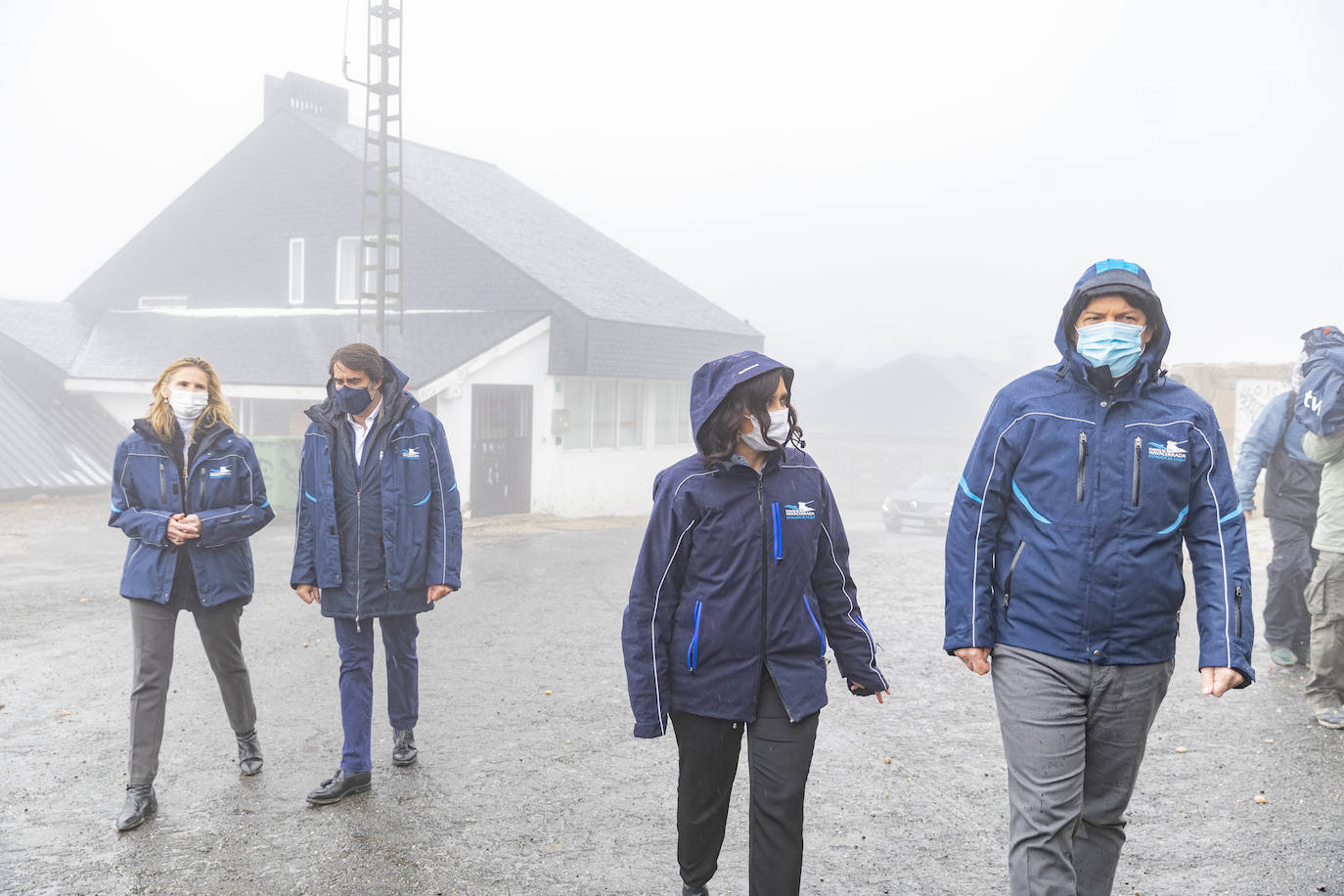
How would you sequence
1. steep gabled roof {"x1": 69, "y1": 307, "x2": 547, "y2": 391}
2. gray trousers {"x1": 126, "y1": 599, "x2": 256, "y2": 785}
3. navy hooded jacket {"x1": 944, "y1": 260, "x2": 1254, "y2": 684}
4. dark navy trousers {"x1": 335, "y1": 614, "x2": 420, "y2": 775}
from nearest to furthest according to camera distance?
navy hooded jacket {"x1": 944, "y1": 260, "x2": 1254, "y2": 684} → gray trousers {"x1": 126, "y1": 599, "x2": 256, "y2": 785} → dark navy trousers {"x1": 335, "y1": 614, "x2": 420, "y2": 775} → steep gabled roof {"x1": 69, "y1": 307, "x2": 547, "y2": 391}

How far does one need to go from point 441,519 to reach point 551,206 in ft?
86.2

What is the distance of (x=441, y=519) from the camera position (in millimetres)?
5051

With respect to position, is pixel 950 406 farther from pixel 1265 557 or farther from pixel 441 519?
pixel 441 519

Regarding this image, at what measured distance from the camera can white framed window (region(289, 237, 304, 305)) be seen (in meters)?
24.6

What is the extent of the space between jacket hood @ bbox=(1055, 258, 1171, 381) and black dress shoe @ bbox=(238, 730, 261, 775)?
4173 mm

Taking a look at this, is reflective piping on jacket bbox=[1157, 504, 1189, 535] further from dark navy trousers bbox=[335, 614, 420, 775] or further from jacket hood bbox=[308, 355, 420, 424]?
dark navy trousers bbox=[335, 614, 420, 775]

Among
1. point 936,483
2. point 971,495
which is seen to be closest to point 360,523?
point 971,495

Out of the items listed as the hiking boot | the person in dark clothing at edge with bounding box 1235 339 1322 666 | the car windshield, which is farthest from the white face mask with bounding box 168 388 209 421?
the car windshield

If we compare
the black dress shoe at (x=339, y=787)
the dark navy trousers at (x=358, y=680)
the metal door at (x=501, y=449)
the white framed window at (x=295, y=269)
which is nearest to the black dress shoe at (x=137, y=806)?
the black dress shoe at (x=339, y=787)

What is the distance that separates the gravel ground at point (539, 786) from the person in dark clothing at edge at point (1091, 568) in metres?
Answer: 0.99

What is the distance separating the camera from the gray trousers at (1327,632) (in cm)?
589

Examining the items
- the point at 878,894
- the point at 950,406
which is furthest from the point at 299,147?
the point at 950,406

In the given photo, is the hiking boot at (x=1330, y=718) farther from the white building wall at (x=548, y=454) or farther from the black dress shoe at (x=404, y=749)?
the white building wall at (x=548, y=454)

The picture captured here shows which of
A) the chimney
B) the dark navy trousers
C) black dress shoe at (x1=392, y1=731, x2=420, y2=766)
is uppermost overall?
the chimney
